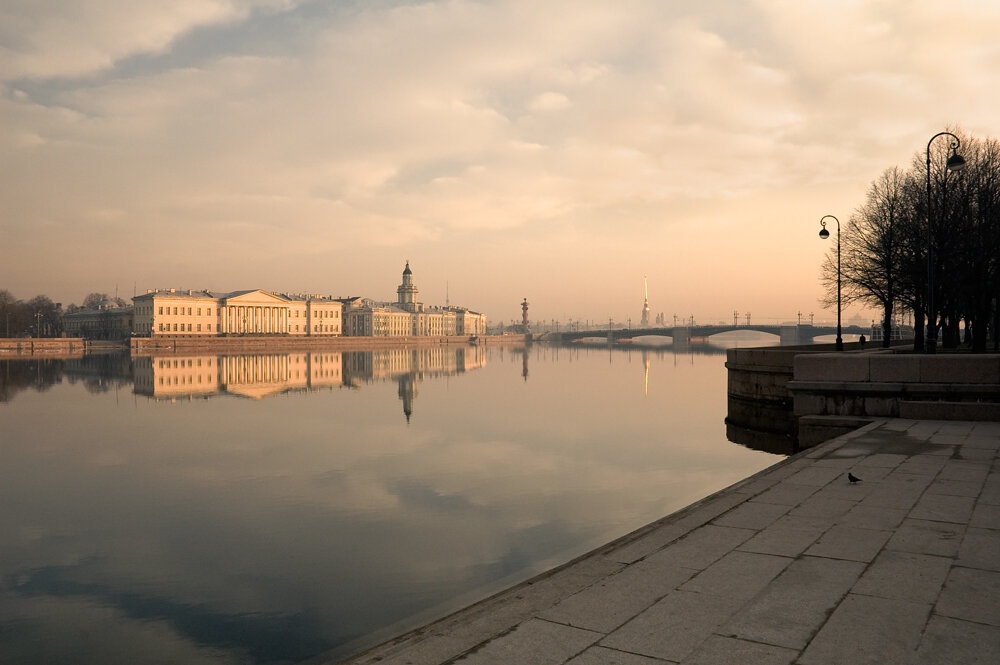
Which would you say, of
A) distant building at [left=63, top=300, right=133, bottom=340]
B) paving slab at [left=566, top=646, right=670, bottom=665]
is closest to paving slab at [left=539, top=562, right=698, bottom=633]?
paving slab at [left=566, top=646, right=670, bottom=665]

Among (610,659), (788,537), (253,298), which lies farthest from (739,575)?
(253,298)

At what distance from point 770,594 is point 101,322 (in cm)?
19926

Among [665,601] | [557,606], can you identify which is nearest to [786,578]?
[665,601]

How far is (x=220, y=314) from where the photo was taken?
6452 inches

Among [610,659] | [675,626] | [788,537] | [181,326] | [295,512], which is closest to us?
[610,659]

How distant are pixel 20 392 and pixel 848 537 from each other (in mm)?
52772

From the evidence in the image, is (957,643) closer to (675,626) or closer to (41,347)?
(675,626)

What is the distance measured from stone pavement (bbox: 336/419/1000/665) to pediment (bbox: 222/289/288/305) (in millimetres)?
165608

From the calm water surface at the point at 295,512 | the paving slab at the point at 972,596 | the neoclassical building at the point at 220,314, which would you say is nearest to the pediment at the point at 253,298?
the neoclassical building at the point at 220,314

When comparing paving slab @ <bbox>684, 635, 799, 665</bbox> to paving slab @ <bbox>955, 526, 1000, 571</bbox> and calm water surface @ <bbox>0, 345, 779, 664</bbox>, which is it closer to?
paving slab @ <bbox>955, 526, 1000, 571</bbox>

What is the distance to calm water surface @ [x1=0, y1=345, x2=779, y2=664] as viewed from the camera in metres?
9.62

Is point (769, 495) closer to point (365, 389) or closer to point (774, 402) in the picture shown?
point (774, 402)

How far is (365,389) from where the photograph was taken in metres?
51.9

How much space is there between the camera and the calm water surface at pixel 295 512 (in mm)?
9625
